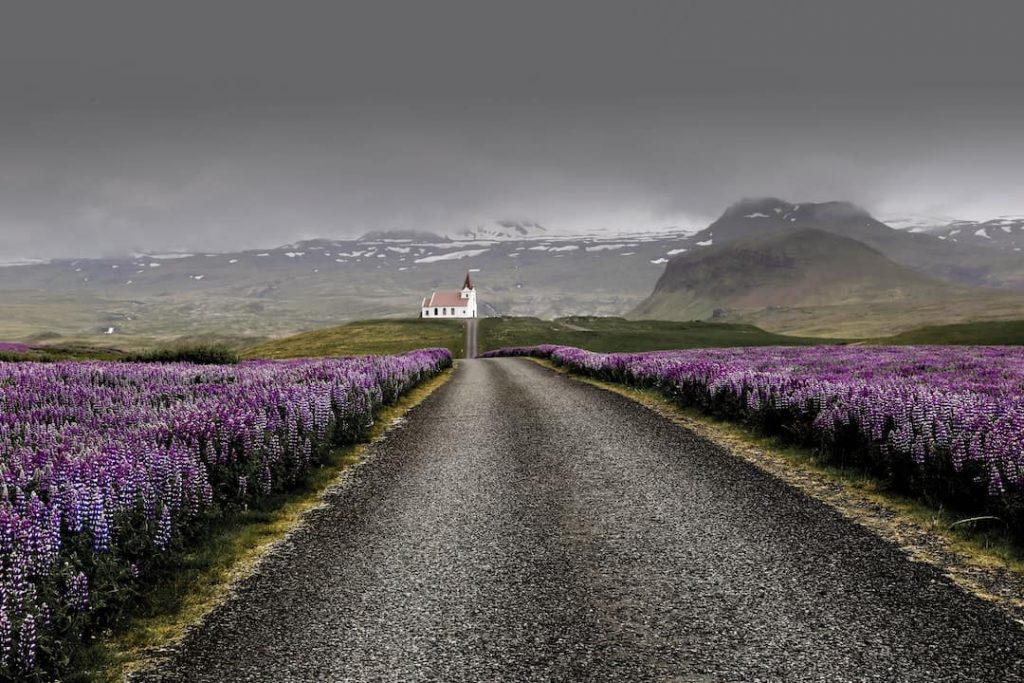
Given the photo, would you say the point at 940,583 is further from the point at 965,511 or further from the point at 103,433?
the point at 103,433

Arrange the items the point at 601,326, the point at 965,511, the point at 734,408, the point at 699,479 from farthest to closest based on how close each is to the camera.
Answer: the point at 601,326
the point at 734,408
the point at 699,479
the point at 965,511

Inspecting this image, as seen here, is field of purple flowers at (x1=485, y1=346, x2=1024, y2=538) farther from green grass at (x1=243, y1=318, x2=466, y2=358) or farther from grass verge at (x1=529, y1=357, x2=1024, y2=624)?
green grass at (x1=243, y1=318, x2=466, y2=358)

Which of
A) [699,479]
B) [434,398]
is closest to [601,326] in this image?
[434,398]

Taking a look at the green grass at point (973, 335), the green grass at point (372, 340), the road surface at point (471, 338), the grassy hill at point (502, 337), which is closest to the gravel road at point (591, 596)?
the green grass at point (973, 335)

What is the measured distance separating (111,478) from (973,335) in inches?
3479

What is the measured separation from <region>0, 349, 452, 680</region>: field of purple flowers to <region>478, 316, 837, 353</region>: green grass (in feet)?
278

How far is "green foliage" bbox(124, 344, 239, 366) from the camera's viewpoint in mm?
37156

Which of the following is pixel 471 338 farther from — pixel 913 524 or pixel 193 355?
pixel 913 524

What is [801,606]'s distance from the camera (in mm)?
6152

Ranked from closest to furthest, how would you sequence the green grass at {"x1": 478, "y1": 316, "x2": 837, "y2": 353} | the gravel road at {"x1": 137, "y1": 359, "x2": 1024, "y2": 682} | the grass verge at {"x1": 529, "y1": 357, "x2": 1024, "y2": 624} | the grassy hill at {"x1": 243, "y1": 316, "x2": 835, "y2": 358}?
the gravel road at {"x1": 137, "y1": 359, "x2": 1024, "y2": 682} < the grass verge at {"x1": 529, "y1": 357, "x2": 1024, "y2": 624} < the grassy hill at {"x1": 243, "y1": 316, "x2": 835, "y2": 358} < the green grass at {"x1": 478, "y1": 316, "x2": 837, "y2": 353}

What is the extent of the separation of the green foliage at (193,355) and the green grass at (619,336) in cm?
6458

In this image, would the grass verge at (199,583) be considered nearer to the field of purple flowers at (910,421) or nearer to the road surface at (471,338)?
the field of purple flowers at (910,421)

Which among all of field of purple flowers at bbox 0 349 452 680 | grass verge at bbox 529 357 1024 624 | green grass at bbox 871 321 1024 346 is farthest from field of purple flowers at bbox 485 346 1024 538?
green grass at bbox 871 321 1024 346

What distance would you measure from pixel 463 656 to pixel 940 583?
16.0 feet
